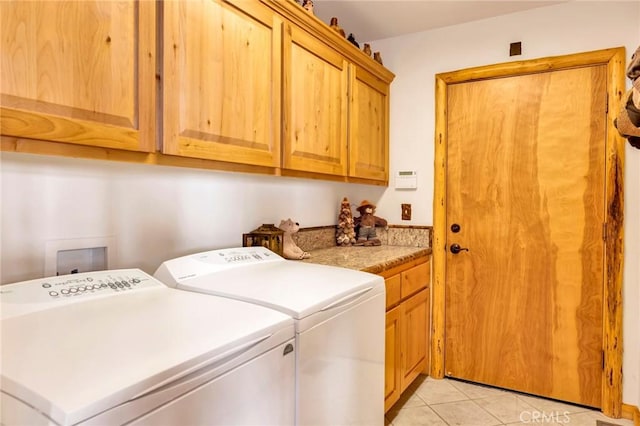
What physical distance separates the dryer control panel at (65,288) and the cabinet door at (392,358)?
121cm

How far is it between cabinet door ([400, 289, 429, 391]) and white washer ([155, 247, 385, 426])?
669mm

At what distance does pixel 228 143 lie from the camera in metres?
1.41

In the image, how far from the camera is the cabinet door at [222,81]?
1196 millimetres

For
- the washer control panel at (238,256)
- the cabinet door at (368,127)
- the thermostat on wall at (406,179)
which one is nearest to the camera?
the washer control panel at (238,256)

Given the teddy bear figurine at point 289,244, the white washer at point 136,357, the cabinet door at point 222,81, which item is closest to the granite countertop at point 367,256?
the teddy bear figurine at point 289,244

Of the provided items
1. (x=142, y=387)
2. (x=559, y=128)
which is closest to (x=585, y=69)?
(x=559, y=128)

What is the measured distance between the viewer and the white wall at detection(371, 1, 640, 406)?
6.75ft

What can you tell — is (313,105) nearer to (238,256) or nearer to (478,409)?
(238,256)

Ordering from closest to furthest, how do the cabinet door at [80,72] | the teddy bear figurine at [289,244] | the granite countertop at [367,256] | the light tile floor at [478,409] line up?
the cabinet door at [80,72] → the granite countertop at [367,256] → the teddy bear figurine at [289,244] → the light tile floor at [478,409]

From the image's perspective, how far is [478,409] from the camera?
216 cm

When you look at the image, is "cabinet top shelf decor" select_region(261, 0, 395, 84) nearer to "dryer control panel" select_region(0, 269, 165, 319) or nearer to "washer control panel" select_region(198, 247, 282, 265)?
"washer control panel" select_region(198, 247, 282, 265)

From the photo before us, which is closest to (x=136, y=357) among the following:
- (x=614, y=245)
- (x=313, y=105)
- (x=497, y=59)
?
(x=313, y=105)

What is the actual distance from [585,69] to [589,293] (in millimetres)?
1317

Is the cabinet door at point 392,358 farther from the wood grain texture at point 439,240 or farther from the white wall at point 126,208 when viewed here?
the white wall at point 126,208
